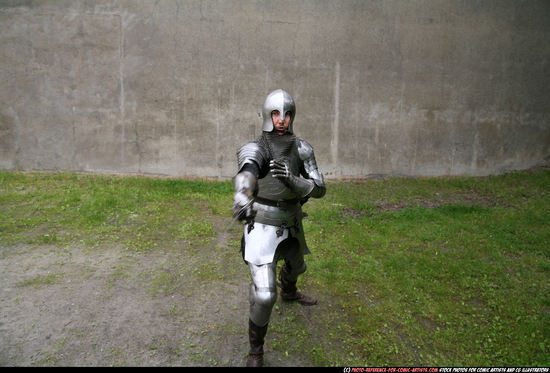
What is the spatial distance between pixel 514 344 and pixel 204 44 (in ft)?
27.0

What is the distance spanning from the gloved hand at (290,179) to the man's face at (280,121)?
28cm

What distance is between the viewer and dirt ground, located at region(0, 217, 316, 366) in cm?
→ 312

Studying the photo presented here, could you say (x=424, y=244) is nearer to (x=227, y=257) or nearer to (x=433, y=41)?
(x=227, y=257)

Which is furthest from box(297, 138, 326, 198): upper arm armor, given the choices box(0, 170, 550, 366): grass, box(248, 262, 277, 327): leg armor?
box(0, 170, 550, 366): grass

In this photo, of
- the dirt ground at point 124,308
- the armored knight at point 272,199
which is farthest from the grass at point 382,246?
the armored knight at point 272,199

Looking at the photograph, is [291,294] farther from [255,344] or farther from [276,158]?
[276,158]

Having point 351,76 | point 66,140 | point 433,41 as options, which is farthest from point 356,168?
point 66,140

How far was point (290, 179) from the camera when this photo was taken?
8.98ft

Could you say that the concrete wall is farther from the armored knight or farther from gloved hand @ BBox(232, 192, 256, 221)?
gloved hand @ BBox(232, 192, 256, 221)

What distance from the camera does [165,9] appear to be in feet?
27.9

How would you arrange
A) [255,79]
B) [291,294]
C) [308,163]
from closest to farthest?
[308,163] → [291,294] → [255,79]

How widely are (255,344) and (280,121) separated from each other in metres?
1.86

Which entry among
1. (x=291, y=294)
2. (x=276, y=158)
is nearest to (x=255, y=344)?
(x=291, y=294)

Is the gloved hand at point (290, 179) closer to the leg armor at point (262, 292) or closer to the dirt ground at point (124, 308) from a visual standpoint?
the leg armor at point (262, 292)
